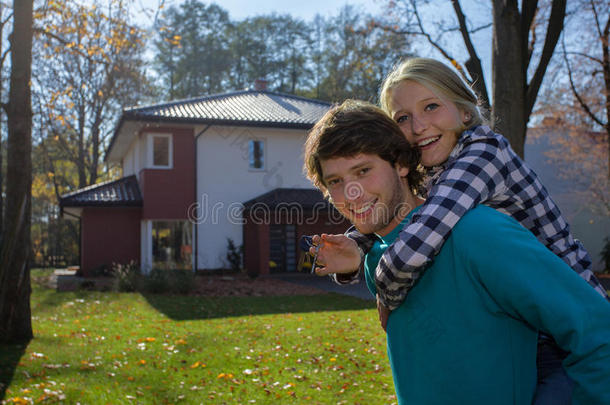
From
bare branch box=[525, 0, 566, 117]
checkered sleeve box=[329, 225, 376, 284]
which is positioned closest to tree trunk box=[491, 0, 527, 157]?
bare branch box=[525, 0, 566, 117]

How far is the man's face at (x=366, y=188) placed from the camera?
5.92 feet

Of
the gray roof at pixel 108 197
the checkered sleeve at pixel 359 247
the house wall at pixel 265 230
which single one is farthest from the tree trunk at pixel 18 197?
the house wall at pixel 265 230

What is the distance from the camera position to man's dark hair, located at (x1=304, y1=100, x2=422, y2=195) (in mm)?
1788

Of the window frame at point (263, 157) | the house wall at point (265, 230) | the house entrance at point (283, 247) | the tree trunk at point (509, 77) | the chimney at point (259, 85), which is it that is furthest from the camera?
the chimney at point (259, 85)

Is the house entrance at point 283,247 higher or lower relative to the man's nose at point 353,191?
lower

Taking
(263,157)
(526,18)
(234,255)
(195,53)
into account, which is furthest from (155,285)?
(195,53)

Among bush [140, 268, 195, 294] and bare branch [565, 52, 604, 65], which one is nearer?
bush [140, 268, 195, 294]

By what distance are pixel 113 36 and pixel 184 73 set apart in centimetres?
3313

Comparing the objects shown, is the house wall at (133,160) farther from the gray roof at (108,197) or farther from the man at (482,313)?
the man at (482,313)

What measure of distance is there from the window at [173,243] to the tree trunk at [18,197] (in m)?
12.7

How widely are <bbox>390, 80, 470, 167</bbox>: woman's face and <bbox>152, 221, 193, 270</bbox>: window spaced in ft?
65.4

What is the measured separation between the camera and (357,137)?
5.83 ft

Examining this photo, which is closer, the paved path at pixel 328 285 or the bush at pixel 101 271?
the paved path at pixel 328 285

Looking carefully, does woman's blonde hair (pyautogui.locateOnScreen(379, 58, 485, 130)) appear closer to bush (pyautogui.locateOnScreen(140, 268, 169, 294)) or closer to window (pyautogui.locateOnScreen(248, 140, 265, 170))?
bush (pyautogui.locateOnScreen(140, 268, 169, 294))
